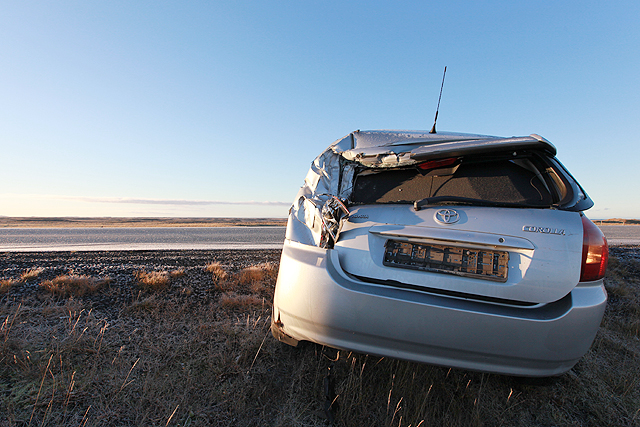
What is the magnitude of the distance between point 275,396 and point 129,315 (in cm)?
209

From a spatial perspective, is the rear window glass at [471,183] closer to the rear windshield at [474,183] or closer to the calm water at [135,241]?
the rear windshield at [474,183]

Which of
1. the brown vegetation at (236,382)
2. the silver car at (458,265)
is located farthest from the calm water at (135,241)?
the silver car at (458,265)

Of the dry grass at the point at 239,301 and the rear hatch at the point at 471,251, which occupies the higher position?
the rear hatch at the point at 471,251

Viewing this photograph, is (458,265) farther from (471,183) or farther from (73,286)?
(73,286)

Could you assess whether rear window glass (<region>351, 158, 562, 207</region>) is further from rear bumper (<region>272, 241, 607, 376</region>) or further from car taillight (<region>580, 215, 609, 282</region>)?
rear bumper (<region>272, 241, 607, 376</region>)

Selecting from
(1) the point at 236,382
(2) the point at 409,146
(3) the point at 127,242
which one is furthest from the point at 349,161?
(3) the point at 127,242

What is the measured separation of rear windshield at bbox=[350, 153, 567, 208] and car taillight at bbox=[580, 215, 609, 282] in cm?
25

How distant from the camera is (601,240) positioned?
1.68 meters

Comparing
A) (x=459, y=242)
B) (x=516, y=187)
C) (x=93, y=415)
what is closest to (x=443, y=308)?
(x=459, y=242)

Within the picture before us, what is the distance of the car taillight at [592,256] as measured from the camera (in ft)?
5.32

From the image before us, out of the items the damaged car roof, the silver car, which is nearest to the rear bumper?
the silver car

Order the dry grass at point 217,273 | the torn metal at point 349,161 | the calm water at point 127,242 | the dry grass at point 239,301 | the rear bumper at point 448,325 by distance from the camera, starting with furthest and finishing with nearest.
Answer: the calm water at point 127,242
the dry grass at point 217,273
the dry grass at point 239,301
the torn metal at point 349,161
the rear bumper at point 448,325

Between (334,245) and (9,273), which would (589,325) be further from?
(9,273)

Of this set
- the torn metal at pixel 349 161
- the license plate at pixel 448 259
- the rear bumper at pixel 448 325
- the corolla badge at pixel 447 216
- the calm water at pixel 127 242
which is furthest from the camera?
the calm water at pixel 127 242
